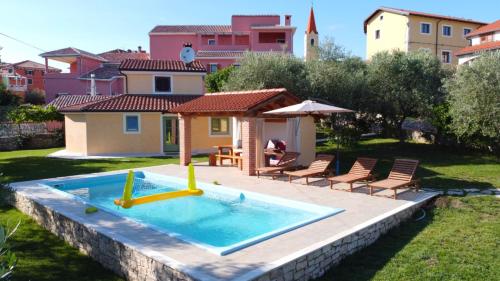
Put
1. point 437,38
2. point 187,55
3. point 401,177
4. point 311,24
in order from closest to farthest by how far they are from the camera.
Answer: point 401,177
point 187,55
point 437,38
point 311,24

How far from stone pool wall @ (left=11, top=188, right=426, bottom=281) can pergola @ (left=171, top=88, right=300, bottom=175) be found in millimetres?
7158

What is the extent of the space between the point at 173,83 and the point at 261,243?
21565 millimetres

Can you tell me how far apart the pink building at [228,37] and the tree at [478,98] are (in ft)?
113

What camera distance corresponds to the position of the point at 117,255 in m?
7.55

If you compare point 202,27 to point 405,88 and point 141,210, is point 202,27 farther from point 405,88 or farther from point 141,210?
point 141,210

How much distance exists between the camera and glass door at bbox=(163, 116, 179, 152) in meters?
26.1

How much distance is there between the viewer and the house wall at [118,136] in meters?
24.5

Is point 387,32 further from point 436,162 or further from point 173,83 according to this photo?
point 436,162

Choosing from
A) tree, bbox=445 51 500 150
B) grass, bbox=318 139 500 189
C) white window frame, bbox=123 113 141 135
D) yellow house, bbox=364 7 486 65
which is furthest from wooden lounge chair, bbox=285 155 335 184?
yellow house, bbox=364 7 486 65

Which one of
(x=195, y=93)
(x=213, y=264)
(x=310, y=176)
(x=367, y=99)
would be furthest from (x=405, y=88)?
(x=213, y=264)

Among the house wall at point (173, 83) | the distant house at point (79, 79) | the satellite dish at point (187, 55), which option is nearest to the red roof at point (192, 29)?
the distant house at point (79, 79)

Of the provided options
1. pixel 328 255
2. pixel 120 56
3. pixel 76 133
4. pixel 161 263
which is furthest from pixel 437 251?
pixel 120 56

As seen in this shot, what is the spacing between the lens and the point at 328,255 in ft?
24.6

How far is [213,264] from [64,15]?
21.9 meters
